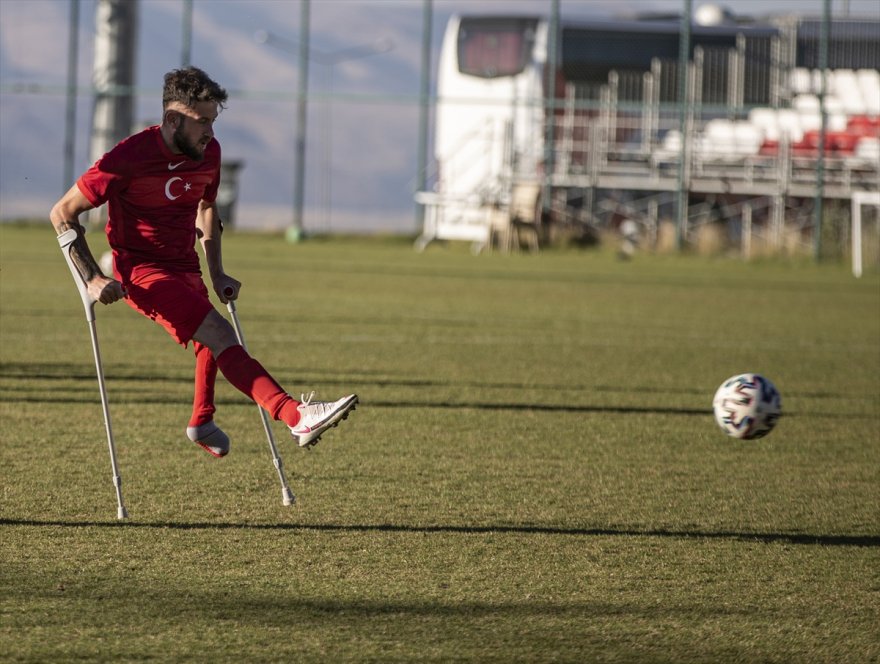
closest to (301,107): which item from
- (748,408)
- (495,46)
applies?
(495,46)

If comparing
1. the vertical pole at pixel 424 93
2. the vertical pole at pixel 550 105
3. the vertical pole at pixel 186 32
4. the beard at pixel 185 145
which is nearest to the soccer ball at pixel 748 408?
the beard at pixel 185 145

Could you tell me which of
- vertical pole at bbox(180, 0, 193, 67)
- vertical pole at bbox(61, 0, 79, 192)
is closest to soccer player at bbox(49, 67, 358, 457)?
vertical pole at bbox(180, 0, 193, 67)

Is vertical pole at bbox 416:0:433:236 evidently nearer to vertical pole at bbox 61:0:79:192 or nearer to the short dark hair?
vertical pole at bbox 61:0:79:192

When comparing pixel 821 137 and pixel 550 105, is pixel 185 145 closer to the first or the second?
pixel 821 137

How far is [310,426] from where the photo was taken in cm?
509

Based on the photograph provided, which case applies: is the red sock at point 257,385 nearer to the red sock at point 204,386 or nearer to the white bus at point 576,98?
the red sock at point 204,386

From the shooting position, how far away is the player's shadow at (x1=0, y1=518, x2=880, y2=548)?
17.3 feet

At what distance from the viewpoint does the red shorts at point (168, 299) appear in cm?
545

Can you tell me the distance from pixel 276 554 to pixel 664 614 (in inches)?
54.9

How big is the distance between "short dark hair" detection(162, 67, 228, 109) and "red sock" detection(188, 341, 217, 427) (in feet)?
3.68

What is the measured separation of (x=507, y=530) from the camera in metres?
5.42

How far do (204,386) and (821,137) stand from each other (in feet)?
77.7

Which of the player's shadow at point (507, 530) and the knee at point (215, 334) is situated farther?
the knee at point (215, 334)

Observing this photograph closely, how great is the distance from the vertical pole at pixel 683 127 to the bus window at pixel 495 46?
423 centimetres
